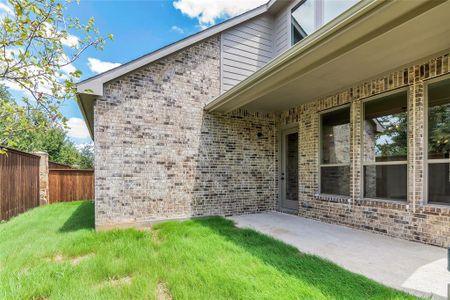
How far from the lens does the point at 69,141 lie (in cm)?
2405

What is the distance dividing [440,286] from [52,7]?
4.57 meters

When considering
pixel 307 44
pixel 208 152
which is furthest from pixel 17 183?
pixel 307 44

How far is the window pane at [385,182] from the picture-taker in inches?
159

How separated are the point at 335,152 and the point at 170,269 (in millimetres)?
4153

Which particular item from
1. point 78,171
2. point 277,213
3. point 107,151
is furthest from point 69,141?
point 277,213

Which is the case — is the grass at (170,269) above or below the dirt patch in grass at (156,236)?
above

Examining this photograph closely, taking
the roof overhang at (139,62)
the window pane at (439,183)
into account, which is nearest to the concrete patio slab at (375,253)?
the window pane at (439,183)

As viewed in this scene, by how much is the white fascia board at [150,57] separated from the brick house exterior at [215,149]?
0.09 metres

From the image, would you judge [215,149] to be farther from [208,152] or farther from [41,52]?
[41,52]

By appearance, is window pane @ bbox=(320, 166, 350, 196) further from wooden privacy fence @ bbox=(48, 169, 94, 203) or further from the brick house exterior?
wooden privacy fence @ bbox=(48, 169, 94, 203)

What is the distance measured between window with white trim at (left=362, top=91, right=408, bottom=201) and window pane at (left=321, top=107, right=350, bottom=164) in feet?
1.24

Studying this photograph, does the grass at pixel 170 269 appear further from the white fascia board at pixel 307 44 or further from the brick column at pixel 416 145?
the white fascia board at pixel 307 44

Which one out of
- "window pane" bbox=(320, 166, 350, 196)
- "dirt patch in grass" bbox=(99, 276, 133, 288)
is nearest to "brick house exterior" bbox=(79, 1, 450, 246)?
"window pane" bbox=(320, 166, 350, 196)

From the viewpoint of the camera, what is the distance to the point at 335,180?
5.20 meters
